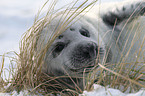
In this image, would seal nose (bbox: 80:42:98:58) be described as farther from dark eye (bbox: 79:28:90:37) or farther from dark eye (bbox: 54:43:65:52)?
dark eye (bbox: 79:28:90:37)

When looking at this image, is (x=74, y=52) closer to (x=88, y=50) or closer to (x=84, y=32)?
(x=88, y=50)

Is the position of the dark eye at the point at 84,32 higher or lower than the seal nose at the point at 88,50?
higher

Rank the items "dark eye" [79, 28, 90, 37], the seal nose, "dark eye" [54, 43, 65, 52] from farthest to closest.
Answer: "dark eye" [79, 28, 90, 37], "dark eye" [54, 43, 65, 52], the seal nose

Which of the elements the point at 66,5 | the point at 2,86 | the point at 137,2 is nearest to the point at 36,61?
the point at 2,86

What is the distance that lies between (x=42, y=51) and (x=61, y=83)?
512 millimetres

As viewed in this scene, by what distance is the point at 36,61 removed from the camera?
10.1 feet

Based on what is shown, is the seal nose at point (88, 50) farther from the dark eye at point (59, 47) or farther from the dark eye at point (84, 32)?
the dark eye at point (84, 32)

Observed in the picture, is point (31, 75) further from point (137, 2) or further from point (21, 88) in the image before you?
point (137, 2)

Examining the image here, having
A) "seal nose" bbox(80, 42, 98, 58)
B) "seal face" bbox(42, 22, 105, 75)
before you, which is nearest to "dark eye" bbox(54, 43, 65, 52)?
"seal face" bbox(42, 22, 105, 75)

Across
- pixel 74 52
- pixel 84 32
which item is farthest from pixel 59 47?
pixel 84 32

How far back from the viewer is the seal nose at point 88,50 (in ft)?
9.43

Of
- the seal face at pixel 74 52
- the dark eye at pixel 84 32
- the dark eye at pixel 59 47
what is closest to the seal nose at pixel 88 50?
the seal face at pixel 74 52

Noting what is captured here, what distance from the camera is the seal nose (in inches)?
113

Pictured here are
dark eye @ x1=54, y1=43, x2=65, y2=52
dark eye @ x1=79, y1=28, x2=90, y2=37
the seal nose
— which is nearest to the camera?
the seal nose
